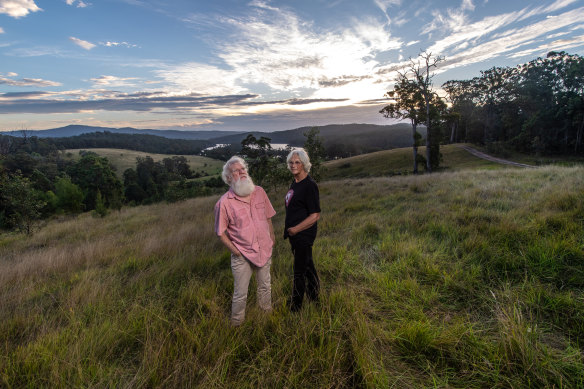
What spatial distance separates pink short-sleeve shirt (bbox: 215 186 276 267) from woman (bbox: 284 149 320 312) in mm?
340

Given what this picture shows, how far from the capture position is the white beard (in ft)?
8.41

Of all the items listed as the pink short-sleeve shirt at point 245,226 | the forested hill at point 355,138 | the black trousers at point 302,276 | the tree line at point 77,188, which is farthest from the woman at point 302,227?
the forested hill at point 355,138

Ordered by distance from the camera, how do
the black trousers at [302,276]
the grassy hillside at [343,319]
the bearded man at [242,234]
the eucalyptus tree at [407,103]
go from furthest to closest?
the eucalyptus tree at [407,103]
the black trousers at [302,276]
the bearded man at [242,234]
the grassy hillside at [343,319]

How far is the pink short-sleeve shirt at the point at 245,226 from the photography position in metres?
2.56

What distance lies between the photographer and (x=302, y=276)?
9.44ft

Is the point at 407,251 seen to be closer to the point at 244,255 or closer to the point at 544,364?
the point at 544,364

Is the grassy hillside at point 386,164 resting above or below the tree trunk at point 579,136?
below

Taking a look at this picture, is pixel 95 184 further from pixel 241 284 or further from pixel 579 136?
pixel 579 136

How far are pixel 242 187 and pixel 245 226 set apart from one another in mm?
439

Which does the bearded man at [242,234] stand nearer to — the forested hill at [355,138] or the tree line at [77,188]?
the tree line at [77,188]

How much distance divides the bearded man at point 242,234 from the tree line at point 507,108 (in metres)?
26.6

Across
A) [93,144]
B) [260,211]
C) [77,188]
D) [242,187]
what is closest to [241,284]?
[260,211]

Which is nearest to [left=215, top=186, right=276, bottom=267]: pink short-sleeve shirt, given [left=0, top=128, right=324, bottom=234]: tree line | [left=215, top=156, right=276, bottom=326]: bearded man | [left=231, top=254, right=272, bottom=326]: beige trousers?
[left=215, top=156, right=276, bottom=326]: bearded man

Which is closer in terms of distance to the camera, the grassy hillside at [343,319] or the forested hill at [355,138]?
the grassy hillside at [343,319]
